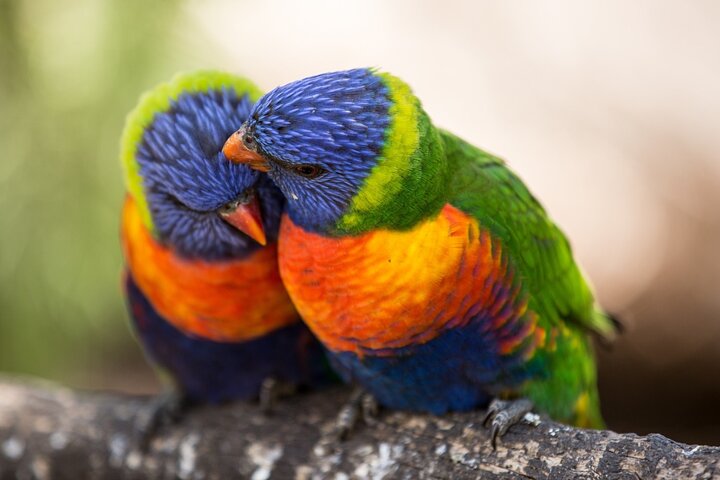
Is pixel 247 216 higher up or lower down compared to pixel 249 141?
lower down

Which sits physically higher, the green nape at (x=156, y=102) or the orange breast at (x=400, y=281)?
the green nape at (x=156, y=102)

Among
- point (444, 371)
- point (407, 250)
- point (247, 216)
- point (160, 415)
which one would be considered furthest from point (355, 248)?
point (160, 415)

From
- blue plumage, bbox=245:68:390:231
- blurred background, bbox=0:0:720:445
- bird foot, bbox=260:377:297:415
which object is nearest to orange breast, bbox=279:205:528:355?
blue plumage, bbox=245:68:390:231

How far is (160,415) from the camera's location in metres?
2.88

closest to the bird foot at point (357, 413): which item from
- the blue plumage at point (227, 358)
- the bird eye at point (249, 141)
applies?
the blue plumage at point (227, 358)

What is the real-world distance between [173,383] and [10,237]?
1.79 meters

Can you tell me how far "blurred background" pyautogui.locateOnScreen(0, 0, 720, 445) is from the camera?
157 inches

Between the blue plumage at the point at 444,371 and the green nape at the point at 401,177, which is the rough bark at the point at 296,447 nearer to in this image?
the blue plumage at the point at 444,371

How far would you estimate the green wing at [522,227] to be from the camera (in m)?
2.16

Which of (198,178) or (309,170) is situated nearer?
(309,170)

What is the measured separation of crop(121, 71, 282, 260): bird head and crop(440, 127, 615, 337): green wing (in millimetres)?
557

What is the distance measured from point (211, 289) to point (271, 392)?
529 mm

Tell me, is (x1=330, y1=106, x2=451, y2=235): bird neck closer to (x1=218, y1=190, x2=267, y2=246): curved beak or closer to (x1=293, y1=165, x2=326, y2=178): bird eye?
(x1=293, y1=165, x2=326, y2=178): bird eye

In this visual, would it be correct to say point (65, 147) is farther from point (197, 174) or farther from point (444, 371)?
point (444, 371)
